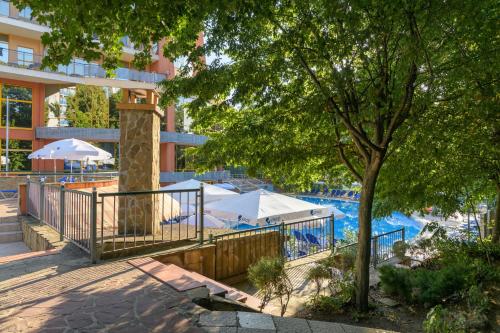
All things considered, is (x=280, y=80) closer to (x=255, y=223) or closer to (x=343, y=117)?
(x=343, y=117)

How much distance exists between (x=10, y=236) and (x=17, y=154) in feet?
55.6

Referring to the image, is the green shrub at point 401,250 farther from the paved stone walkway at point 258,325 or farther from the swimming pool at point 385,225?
the swimming pool at point 385,225

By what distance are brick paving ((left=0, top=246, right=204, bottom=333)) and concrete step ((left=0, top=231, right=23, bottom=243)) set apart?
4158 millimetres

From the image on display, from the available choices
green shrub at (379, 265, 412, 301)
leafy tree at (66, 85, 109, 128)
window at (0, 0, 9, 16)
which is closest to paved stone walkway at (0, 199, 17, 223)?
green shrub at (379, 265, 412, 301)

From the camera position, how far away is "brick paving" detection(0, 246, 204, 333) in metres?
3.56

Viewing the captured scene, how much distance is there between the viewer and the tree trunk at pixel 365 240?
5605 mm

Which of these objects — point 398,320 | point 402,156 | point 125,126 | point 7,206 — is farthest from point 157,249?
point 7,206

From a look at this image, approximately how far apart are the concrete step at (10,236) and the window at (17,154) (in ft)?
52.5

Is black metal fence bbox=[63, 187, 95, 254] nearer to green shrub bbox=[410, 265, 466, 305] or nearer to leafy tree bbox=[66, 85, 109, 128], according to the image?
green shrub bbox=[410, 265, 466, 305]

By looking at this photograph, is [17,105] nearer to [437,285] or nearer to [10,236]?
[10,236]

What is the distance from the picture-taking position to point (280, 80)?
567 centimetres

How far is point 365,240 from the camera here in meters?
5.68

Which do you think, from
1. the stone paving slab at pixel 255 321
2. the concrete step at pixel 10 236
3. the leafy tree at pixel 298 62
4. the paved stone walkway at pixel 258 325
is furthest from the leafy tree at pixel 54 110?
the stone paving slab at pixel 255 321

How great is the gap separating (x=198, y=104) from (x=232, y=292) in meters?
2.97
